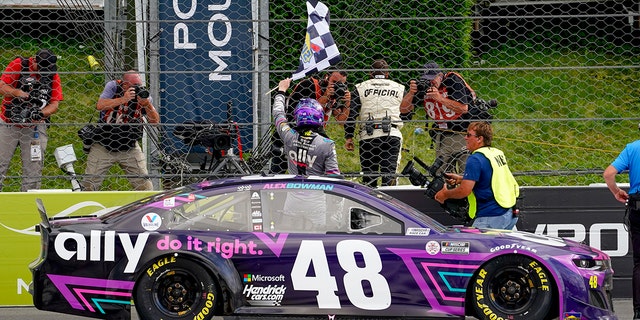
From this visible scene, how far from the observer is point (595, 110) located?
50.2 ft

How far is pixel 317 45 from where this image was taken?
11195 mm

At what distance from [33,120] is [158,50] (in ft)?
7.96

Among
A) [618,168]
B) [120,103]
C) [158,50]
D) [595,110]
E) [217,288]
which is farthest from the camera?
[595,110]

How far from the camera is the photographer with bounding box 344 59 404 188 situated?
11.9m

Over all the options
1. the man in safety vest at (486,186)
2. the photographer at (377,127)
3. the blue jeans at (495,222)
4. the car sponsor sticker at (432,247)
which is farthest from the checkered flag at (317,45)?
the car sponsor sticker at (432,247)

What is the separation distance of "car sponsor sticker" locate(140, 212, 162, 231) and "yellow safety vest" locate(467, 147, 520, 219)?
3.02 m

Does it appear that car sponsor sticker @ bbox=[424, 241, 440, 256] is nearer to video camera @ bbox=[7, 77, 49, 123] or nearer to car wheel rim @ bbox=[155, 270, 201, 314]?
car wheel rim @ bbox=[155, 270, 201, 314]

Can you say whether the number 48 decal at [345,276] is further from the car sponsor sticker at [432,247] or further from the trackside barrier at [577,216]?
the trackside barrier at [577,216]

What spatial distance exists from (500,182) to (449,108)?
1.96 m

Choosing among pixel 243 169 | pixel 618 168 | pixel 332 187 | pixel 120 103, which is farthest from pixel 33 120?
pixel 618 168

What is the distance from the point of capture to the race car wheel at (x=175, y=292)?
8.56m

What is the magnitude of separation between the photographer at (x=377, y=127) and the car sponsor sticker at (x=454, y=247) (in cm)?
282

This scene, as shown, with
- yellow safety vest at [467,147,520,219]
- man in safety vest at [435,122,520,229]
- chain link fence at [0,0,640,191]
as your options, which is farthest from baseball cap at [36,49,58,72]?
yellow safety vest at [467,147,520,219]

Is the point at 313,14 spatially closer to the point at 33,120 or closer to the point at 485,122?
the point at 485,122
